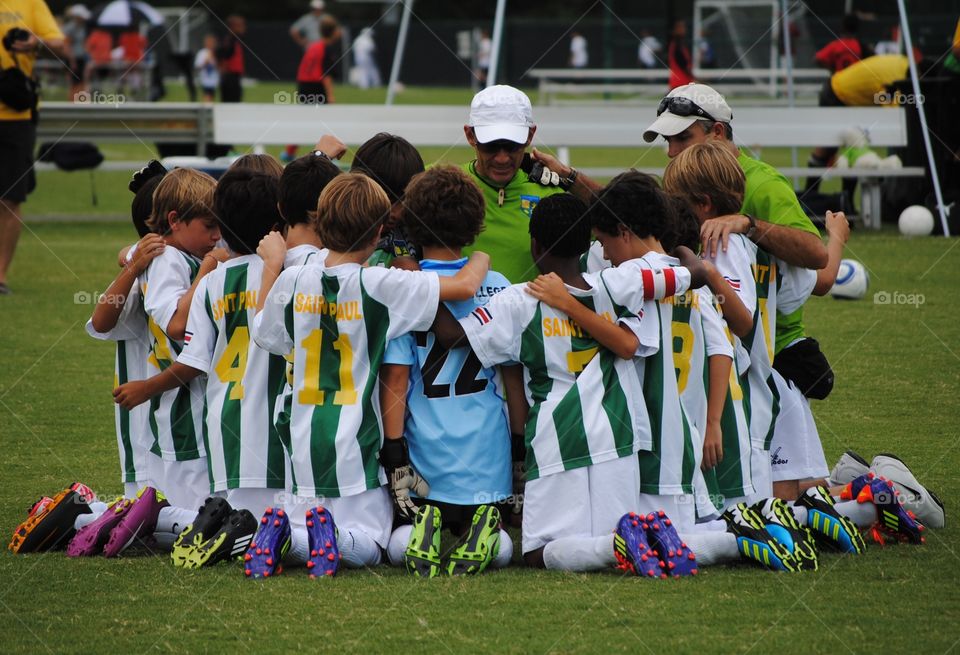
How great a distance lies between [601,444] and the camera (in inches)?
162

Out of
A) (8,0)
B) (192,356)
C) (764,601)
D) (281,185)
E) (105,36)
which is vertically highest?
(105,36)

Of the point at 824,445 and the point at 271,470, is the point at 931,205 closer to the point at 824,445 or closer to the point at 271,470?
the point at 824,445

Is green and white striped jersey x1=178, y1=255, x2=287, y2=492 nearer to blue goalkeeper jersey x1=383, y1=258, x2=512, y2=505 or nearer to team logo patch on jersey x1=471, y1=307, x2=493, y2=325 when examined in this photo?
blue goalkeeper jersey x1=383, y1=258, x2=512, y2=505

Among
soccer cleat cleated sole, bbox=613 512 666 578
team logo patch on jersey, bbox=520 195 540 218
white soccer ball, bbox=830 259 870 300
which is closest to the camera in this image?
soccer cleat cleated sole, bbox=613 512 666 578

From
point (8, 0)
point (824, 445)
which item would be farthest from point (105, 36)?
point (824, 445)

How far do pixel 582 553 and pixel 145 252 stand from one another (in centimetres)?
190

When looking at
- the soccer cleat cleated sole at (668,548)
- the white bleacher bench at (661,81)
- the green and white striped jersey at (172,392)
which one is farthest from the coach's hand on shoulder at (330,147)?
the white bleacher bench at (661,81)

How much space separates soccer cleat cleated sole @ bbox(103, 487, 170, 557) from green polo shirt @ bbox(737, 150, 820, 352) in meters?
2.43

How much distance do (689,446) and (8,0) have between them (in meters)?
7.49

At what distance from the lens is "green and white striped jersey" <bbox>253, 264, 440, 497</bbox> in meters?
4.12

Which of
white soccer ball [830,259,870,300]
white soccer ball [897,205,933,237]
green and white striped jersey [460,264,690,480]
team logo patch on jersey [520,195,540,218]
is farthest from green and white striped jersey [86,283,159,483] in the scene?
white soccer ball [897,205,933,237]

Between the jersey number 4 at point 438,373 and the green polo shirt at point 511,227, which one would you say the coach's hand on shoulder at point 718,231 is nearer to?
the green polo shirt at point 511,227

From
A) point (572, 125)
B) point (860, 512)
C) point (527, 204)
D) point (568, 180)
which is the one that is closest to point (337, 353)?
point (527, 204)

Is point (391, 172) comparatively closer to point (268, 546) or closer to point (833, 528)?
point (268, 546)
